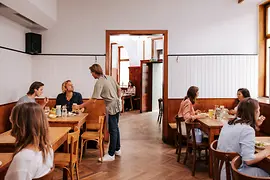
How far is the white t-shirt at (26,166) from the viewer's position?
1.72m

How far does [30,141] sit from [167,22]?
15.1ft

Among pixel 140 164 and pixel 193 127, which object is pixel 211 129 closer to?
pixel 193 127

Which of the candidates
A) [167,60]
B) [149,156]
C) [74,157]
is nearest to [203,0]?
[167,60]

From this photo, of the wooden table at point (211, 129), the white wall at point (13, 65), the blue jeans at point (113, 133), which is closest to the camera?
the wooden table at point (211, 129)

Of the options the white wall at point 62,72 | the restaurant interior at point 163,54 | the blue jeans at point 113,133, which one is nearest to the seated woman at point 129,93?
the restaurant interior at point 163,54

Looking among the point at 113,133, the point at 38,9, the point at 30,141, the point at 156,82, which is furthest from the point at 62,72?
the point at 156,82

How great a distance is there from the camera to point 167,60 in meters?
5.86

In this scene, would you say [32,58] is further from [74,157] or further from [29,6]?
[74,157]

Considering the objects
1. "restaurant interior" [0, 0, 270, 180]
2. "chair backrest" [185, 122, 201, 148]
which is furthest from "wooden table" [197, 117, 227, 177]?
"restaurant interior" [0, 0, 270, 180]

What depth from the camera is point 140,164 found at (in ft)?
A: 14.7

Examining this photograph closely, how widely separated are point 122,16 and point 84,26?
817 millimetres

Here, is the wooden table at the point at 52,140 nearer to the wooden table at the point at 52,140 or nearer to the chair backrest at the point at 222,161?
the wooden table at the point at 52,140

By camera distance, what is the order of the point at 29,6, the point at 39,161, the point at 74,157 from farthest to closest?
1. the point at 29,6
2. the point at 74,157
3. the point at 39,161

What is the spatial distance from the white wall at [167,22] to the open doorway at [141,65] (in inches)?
156
